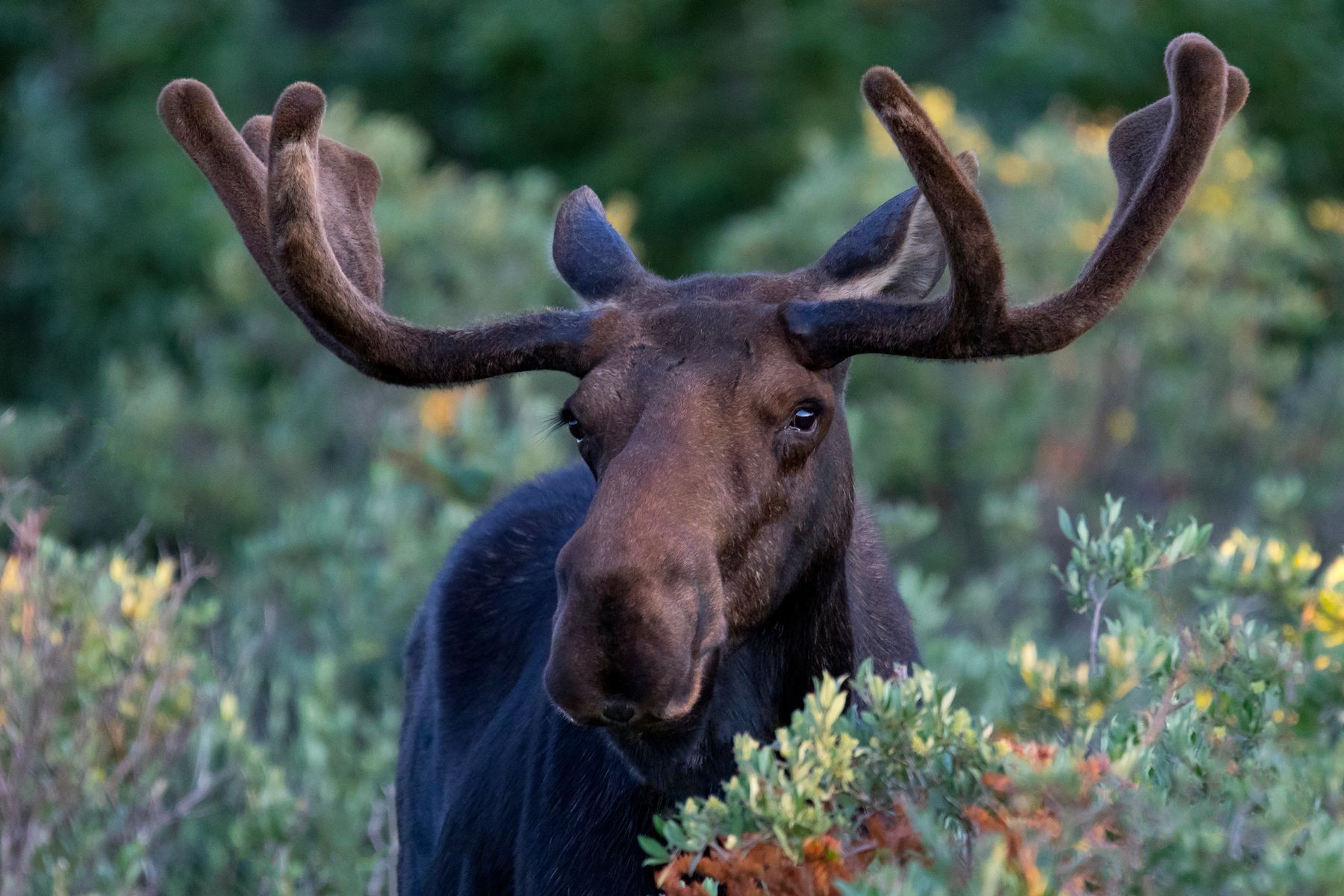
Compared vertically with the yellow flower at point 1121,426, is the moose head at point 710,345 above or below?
above

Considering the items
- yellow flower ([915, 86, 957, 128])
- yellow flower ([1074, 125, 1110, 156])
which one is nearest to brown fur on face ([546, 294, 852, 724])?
yellow flower ([915, 86, 957, 128])

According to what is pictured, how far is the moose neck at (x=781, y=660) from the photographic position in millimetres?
3516

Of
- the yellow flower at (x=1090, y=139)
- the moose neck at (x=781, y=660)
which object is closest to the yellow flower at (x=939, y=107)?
the yellow flower at (x=1090, y=139)

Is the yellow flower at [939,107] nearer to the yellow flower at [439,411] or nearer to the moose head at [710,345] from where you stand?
the yellow flower at [439,411]

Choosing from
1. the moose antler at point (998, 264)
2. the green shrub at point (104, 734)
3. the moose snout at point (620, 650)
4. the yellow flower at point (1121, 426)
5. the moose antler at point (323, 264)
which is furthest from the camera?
the yellow flower at point (1121, 426)

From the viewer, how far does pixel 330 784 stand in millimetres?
5898

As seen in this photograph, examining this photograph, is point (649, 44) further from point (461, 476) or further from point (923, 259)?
point (923, 259)

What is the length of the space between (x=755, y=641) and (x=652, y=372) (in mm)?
635

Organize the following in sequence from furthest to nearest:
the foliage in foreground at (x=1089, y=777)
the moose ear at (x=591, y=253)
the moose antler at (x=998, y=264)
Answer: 1. the moose ear at (x=591, y=253)
2. the moose antler at (x=998, y=264)
3. the foliage in foreground at (x=1089, y=777)

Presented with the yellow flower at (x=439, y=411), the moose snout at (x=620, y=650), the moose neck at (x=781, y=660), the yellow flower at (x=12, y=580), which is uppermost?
the moose snout at (x=620, y=650)

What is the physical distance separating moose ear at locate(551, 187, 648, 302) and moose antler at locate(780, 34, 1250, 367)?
1.66ft

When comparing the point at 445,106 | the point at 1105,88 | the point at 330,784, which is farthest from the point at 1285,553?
the point at 445,106

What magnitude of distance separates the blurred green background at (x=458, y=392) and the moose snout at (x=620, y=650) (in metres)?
2.22

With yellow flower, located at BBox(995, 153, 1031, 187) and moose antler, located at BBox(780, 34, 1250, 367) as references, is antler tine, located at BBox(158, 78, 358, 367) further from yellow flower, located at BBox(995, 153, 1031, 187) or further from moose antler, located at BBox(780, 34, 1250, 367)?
yellow flower, located at BBox(995, 153, 1031, 187)
